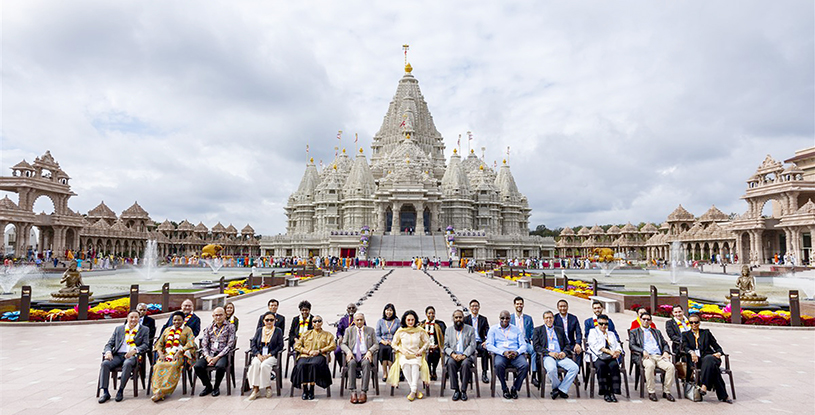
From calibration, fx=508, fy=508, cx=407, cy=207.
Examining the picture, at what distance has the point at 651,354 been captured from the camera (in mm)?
8773

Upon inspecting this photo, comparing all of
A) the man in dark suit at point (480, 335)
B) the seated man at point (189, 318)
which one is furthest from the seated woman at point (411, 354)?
the seated man at point (189, 318)

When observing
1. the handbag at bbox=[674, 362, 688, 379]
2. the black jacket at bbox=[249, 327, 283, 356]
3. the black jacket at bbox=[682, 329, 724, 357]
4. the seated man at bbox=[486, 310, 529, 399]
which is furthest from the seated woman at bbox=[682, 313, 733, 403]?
the black jacket at bbox=[249, 327, 283, 356]

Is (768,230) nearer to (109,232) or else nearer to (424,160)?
(424,160)

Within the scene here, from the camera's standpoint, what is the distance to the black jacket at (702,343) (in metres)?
8.57

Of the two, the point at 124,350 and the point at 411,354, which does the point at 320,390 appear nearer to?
the point at 411,354

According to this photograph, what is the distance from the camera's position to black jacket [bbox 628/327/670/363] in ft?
28.8

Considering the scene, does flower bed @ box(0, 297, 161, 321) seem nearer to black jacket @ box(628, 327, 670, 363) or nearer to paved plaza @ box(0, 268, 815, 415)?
paved plaza @ box(0, 268, 815, 415)

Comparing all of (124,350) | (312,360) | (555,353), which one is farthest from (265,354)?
(555,353)

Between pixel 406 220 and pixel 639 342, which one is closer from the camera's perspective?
pixel 639 342

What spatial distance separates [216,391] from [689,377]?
792 cm

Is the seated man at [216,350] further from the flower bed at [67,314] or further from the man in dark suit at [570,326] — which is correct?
the flower bed at [67,314]

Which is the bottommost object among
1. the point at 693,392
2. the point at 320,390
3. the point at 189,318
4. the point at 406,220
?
the point at 320,390

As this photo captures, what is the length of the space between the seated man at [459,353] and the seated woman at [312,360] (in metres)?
2.03

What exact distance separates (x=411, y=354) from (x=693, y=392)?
464 cm
